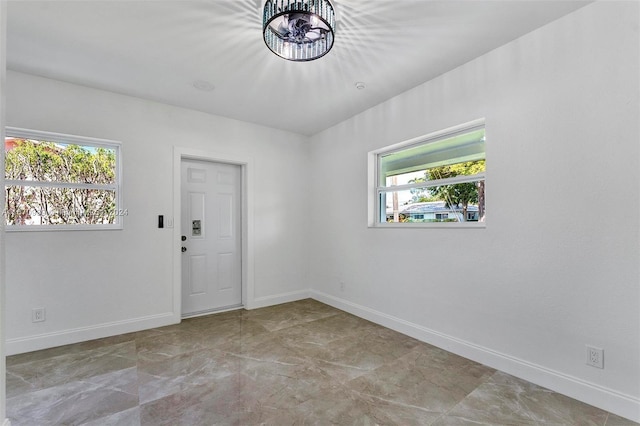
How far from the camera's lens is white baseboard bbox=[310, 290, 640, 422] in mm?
1780

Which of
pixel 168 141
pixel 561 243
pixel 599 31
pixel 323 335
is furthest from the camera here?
pixel 168 141

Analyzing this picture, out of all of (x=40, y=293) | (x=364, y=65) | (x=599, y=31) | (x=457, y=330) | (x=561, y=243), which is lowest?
(x=457, y=330)

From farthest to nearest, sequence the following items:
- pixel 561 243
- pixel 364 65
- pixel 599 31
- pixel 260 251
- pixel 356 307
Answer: pixel 260 251 < pixel 356 307 < pixel 364 65 < pixel 561 243 < pixel 599 31

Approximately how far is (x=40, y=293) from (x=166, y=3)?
2810 millimetres

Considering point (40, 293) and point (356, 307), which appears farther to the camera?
point (356, 307)

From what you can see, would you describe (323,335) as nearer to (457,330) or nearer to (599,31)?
(457,330)

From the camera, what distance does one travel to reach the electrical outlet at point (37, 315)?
271cm

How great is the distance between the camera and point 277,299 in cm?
424

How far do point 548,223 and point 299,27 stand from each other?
86.1 inches

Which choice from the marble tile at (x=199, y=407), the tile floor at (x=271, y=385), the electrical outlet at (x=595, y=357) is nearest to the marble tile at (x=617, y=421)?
the tile floor at (x=271, y=385)

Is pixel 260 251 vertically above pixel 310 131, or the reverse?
pixel 310 131

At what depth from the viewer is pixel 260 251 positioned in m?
4.14

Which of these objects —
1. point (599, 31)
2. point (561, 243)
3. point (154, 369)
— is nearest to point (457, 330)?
point (561, 243)

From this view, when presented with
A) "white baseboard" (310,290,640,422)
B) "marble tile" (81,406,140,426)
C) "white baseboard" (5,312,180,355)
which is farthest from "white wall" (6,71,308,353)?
"white baseboard" (310,290,640,422)
